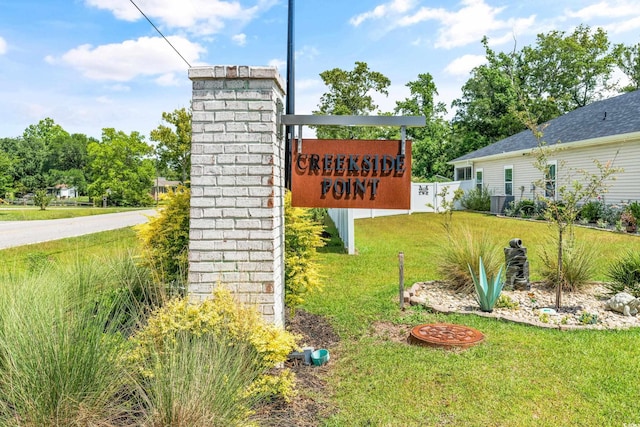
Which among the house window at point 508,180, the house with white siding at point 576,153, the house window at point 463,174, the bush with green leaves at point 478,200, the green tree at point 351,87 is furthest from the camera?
the green tree at point 351,87

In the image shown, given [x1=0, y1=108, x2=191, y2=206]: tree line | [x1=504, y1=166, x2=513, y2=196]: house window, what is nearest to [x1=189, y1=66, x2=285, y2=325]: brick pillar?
[x1=504, y1=166, x2=513, y2=196]: house window

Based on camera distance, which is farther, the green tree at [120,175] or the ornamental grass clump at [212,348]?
the green tree at [120,175]

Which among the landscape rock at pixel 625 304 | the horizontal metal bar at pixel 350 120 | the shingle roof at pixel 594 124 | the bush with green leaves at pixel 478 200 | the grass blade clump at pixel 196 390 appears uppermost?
the shingle roof at pixel 594 124

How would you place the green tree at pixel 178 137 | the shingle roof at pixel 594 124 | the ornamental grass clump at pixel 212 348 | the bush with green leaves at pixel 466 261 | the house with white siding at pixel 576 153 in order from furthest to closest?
the shingle roof at pixel 594 124, the house with white siding at pixel 576 153, the green tree at pixel 178 137, the bush with green leaves at pixel 466 261, the ornamental grass clump at pixel 212 348

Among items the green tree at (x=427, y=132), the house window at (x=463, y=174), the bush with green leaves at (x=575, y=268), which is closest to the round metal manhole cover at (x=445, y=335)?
the bush with green leaves at (x=575, y=268)

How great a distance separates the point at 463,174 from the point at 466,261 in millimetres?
25692

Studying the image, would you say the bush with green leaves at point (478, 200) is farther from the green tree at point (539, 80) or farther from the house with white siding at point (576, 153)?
the green tree at point (539, 80)

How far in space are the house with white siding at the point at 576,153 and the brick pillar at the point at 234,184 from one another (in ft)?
28.6

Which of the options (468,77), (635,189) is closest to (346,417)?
(635,189)

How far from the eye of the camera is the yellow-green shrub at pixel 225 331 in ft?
10.1

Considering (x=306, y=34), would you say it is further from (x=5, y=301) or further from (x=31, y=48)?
(x=5, y=301)

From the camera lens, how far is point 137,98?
10.9 m

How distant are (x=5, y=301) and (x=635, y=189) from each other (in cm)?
1766

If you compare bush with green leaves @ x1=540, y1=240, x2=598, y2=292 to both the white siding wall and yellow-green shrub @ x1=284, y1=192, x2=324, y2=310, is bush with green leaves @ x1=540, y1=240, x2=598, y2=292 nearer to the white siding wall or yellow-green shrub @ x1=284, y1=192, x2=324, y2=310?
yellow-green shrub @ x1=284, y1=192, x2=324, y2=310
